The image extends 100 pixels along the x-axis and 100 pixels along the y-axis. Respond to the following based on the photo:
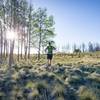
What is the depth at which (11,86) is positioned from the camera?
1145cm

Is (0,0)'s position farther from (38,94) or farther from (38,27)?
(38,94)

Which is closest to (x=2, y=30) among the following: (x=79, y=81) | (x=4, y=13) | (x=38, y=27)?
(x=4, y=13)

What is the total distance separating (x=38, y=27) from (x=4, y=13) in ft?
38.2

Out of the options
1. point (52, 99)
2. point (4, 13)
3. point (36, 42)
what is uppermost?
point (4, 13)

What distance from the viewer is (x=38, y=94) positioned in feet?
33.8

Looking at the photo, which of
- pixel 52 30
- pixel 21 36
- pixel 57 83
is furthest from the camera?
pixel 52 30

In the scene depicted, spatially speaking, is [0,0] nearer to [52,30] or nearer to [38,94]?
[52,30]

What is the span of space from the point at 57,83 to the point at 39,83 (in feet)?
2.91

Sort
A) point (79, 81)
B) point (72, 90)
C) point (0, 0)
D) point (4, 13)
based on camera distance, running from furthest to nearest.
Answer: point (4, 13)
point (0, 0)
point (79, 81)
point (72, 90)

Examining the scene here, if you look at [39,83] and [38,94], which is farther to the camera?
[39,83]

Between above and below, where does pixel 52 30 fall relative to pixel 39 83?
above

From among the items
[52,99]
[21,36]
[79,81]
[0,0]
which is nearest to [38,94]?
[52,99]

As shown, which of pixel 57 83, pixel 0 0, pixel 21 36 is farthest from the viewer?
pixel 21 36

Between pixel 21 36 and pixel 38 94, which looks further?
pixel 21 36
